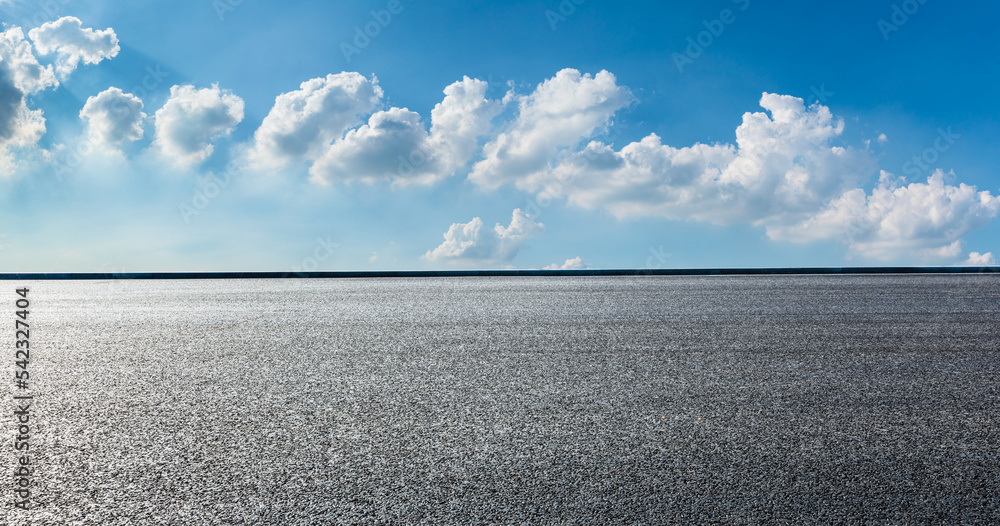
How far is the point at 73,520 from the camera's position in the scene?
2.05 meters

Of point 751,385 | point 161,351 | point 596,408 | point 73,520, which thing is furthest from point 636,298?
point 73,520

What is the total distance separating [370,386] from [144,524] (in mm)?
1749

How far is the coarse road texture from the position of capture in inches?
83.9

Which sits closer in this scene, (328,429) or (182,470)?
(182,470)

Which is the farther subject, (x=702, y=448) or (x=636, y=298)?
(x=636, y=298)

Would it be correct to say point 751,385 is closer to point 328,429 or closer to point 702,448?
point 702,448

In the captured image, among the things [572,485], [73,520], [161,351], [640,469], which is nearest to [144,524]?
[73,520]

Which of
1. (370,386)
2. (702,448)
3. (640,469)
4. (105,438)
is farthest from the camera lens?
(370,386)

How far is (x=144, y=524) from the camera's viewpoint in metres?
2.01

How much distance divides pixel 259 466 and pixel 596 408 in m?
1.76

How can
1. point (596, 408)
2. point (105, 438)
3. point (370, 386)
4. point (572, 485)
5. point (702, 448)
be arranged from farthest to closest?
1. point (370, 386)
2. point (596, 408)
3. point (105, 438)
4. point (702, 448)
5. point (572, 485)

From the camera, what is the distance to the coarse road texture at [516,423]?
2131mm

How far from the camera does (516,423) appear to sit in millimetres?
2967

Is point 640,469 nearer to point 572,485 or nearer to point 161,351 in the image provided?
point 572,485
